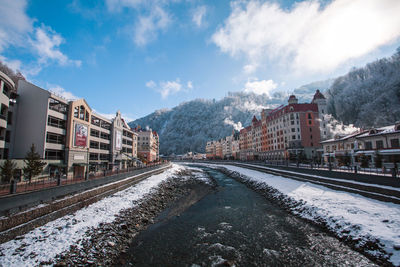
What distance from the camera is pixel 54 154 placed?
31.4 m

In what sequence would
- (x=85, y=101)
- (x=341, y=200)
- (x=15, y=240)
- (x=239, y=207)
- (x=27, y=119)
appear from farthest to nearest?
1. (x=85, y=101)
2. (x=27, y=119)
3. (x=239, y=207)
4. (x=341, y=200)
5. (x=15, y=240)

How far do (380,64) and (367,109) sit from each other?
43699mm

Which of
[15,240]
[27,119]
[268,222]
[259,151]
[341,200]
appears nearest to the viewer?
[15,240]

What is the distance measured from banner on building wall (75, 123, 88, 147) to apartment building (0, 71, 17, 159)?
347 inches

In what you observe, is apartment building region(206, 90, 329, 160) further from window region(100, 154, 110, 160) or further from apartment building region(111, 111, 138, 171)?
window region(100, 154, 110, 160)

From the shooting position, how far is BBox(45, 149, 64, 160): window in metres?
30.1

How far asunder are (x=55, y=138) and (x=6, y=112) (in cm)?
731

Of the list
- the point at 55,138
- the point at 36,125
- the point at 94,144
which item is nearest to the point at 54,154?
the point at 55,138

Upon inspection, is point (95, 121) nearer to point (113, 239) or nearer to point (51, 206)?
point (51, 206)

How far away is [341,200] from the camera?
18625mm

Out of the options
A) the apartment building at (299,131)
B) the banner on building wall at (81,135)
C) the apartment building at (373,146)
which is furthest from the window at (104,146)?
the apartment building at (299,131)

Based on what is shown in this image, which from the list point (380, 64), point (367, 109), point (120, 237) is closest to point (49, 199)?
point (120, 237)

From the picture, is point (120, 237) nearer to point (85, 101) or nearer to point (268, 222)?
point (268, 222)

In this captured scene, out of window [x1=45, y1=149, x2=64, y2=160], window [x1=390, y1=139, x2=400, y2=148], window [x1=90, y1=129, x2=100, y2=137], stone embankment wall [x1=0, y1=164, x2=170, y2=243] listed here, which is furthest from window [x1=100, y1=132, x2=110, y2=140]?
window [x1=390, y1=139, x2=400, y2=148]
